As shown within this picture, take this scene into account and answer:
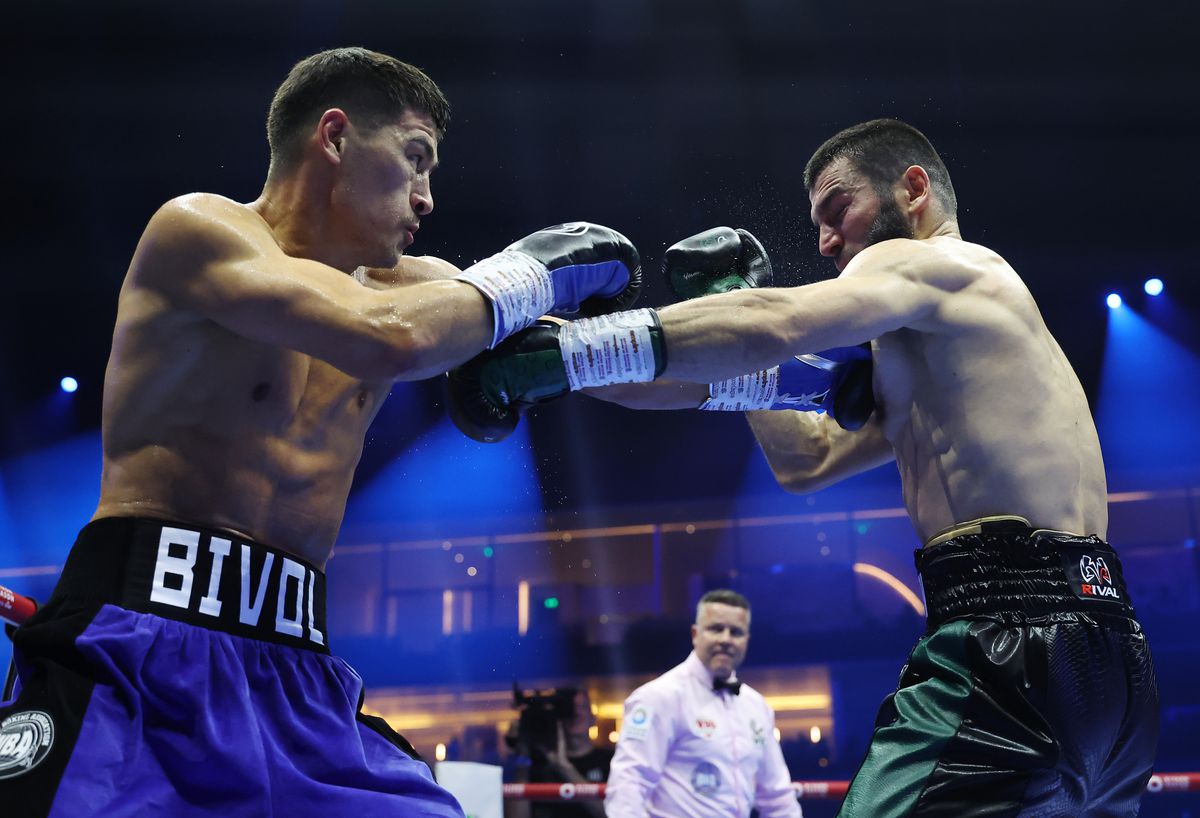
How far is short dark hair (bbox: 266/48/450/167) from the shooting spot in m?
1.95

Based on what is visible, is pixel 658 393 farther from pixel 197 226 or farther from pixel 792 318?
pixel 197 226

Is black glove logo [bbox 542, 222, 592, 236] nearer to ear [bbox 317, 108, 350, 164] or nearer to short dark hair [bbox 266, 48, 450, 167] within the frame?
short dark hair [bbox 266, 48, 450, 167]

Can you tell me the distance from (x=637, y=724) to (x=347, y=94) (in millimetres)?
3606

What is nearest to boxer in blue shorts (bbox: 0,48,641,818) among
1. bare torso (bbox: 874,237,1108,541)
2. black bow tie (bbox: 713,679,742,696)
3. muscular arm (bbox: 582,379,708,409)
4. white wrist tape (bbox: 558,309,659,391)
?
white wrist tape (bbox: 558,309,659,391)

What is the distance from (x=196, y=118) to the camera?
20.3 ft

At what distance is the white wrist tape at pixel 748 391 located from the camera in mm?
2414

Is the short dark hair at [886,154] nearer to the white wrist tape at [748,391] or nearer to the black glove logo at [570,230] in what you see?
the white wrist tape at [748,391]

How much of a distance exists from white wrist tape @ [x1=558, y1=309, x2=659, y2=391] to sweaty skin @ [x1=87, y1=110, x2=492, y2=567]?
281 millimetres

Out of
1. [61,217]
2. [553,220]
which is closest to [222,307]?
[553,220]

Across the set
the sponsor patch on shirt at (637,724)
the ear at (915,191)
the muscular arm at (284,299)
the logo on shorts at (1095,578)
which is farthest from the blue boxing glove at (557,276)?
the sponsor patch on shirt at (637,724)

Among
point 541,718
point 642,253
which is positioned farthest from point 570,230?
point 642,253

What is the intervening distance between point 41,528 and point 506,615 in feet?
14.1

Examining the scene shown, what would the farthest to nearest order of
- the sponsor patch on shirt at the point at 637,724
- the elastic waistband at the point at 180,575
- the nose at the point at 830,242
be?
the sponsor patch on shirt at the point at 637,724 → the nose at the point at 830,242 → the elastic waistband at the point at 180,575

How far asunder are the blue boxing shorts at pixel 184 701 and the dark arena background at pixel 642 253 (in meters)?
4.62
